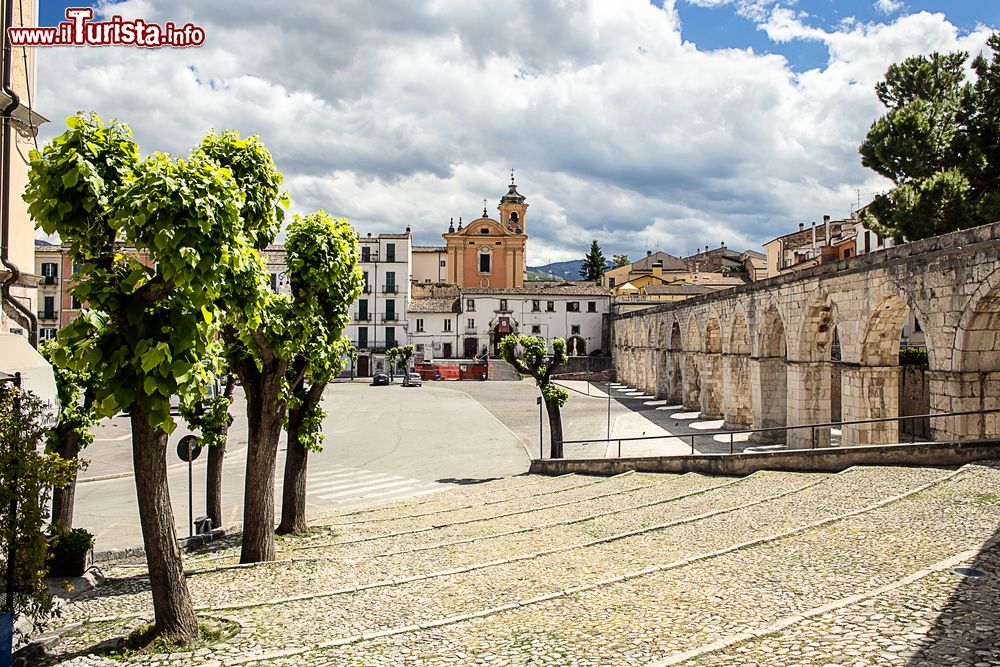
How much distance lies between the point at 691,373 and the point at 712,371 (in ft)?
12.2

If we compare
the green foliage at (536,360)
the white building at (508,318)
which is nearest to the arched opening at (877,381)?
the green foliage at (536,360)

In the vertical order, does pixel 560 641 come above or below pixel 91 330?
below

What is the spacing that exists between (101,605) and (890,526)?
33.0ft

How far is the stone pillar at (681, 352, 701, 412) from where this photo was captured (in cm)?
3500

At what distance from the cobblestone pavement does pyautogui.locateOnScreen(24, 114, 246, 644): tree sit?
170 centimetres

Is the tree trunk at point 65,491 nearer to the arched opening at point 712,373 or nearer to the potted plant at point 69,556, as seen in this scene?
the potted plant at point 69,556

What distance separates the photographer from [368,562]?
1016cm

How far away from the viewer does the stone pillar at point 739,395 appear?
26562 mm

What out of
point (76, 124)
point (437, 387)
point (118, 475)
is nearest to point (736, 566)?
point (76, 124)

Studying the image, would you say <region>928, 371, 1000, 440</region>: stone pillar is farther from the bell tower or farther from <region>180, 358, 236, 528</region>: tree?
the bell tower

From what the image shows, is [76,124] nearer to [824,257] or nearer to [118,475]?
[118,475]

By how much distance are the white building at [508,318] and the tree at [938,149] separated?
39.3 m

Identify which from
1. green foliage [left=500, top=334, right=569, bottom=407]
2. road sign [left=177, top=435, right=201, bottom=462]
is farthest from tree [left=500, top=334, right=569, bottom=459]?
road sign [left=177, top=435, right=201, bottom=462]

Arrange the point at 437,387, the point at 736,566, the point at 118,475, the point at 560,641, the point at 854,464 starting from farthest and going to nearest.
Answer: the point at 437,387 → the point at 118,475 → the point at 854,464 → the point at 736,566 → the point at 560,641
